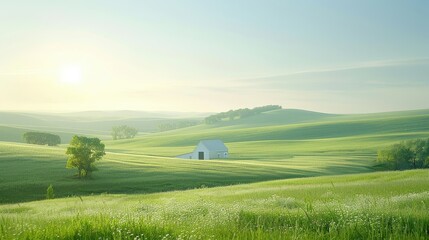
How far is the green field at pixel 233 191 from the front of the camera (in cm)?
805

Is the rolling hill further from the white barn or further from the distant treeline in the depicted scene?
the distant treeline

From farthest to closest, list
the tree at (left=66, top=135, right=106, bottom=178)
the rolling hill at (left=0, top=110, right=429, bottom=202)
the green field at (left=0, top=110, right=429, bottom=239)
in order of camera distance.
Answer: the tree at (left=66, top=135, right=106, bottom=178) → the rolling hill at (left=0, top=110, right=429, bottom=202) → the green field at (left=0, top=110, right=429, bottom=239)

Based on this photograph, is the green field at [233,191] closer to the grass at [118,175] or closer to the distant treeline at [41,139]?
the grass at [118,175]

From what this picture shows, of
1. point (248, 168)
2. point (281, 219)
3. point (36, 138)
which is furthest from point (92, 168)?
point (36, 138)

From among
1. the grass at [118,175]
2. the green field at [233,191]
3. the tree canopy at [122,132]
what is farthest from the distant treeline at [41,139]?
the tree canopy at [122,132]

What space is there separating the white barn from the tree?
4954cm

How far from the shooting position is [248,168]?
216 ft

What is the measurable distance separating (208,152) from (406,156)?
41.9m

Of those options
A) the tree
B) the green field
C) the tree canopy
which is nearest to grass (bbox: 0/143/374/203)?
the green field

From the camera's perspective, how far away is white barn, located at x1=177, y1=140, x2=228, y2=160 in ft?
334

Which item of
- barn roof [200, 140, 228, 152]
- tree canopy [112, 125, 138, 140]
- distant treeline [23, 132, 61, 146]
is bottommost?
barn roof [200, 140, 228, 152]

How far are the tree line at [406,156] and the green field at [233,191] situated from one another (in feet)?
9.41

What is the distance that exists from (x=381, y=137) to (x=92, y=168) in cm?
8348

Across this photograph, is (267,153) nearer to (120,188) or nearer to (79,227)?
(120,188)
